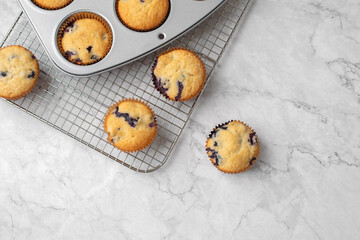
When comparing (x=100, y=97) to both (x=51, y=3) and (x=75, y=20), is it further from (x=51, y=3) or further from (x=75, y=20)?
(x=51, y=3)

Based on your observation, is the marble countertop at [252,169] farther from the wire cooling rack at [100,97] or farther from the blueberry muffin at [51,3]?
the blueberry muffin at [51,3]

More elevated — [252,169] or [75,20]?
[75,20]

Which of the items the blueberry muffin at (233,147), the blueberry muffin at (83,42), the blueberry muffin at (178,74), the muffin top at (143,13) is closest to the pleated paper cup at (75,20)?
the blueberry muffin at (83,42)

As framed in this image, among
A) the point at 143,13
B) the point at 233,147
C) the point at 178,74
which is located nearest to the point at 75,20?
the point at 143,13

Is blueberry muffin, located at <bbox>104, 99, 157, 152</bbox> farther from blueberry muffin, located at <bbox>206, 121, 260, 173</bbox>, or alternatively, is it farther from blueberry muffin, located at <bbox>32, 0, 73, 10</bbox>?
blueberry muffin, located at <bbox>32, 0, 73, 10</bbox>

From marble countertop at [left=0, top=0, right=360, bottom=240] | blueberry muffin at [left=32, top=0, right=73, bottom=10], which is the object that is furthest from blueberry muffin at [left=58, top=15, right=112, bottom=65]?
marble countertop at [left=0, top=0, right=360, bottom=240]
